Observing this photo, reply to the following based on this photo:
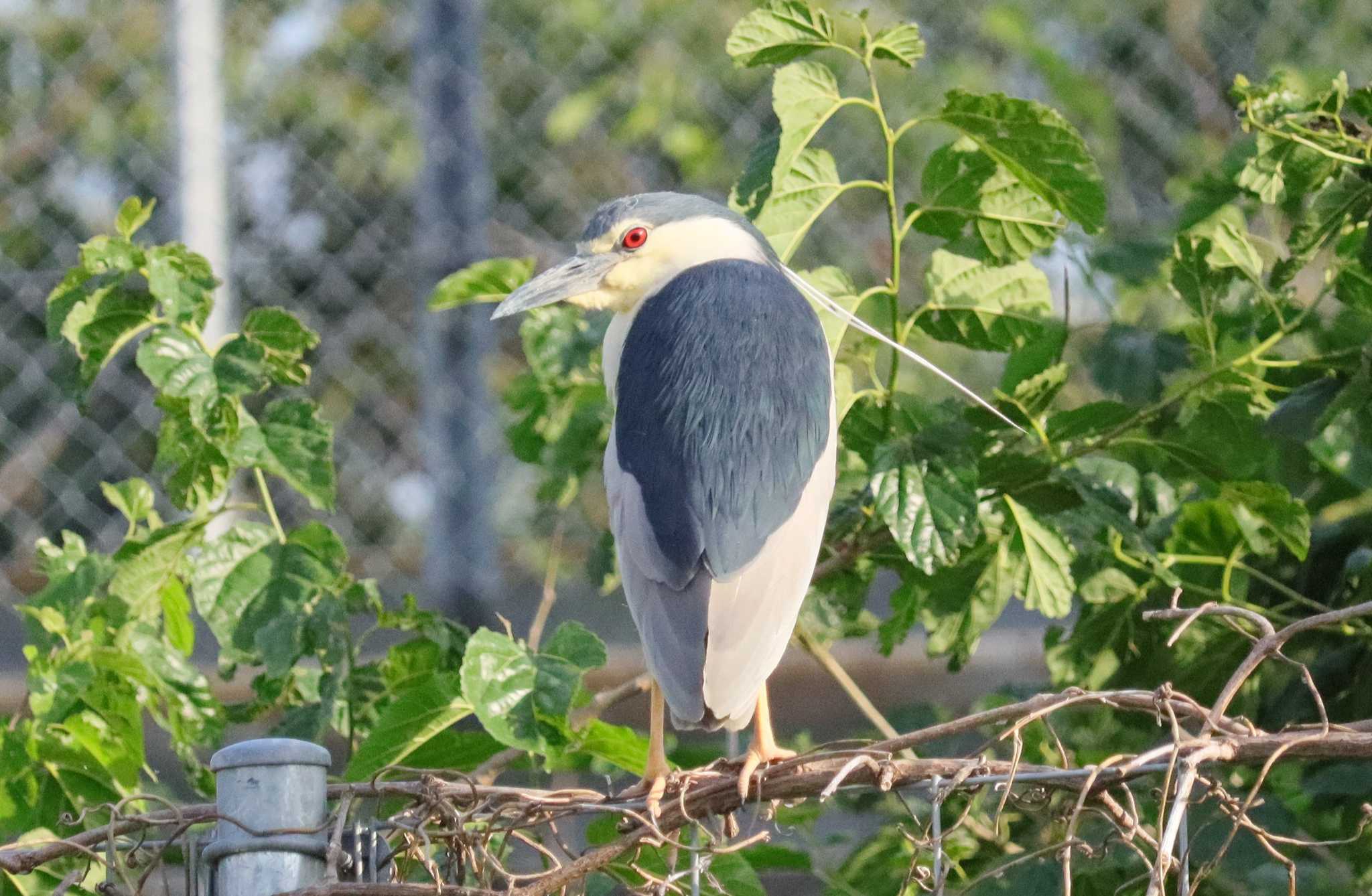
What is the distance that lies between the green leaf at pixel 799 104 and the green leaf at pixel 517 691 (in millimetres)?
608

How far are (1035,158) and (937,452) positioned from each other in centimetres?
33

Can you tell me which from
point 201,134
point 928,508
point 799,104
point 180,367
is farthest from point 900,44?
point 201,134

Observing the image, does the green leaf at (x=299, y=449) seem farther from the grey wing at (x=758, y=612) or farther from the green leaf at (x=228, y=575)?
the grey wing at (x=758, y=612)

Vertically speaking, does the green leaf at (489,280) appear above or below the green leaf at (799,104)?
below

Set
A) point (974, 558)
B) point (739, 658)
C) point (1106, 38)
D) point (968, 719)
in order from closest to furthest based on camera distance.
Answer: point (968, 719)
point (739, 658)
point (974, 558)
point (1106, 38)

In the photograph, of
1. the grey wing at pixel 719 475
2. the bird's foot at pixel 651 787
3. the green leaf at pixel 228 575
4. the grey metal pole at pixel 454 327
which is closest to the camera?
the bird's foot at pixel 651 787

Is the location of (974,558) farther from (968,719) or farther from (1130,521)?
(968,719)

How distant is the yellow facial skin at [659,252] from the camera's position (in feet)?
6.16

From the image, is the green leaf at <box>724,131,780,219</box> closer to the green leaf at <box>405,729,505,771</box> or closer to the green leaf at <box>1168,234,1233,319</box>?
the green leaf at <box>1168,234,1233,319</box>

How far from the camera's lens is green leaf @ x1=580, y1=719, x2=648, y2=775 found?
5.76 feet

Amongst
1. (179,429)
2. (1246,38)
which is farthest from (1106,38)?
(179,429)

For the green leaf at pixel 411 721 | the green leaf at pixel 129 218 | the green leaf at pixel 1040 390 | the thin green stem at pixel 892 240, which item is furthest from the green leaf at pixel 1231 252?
the green leaf at pixel 129 218

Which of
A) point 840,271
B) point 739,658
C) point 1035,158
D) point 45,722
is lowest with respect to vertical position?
point 45,722

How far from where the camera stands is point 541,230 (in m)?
3.04
